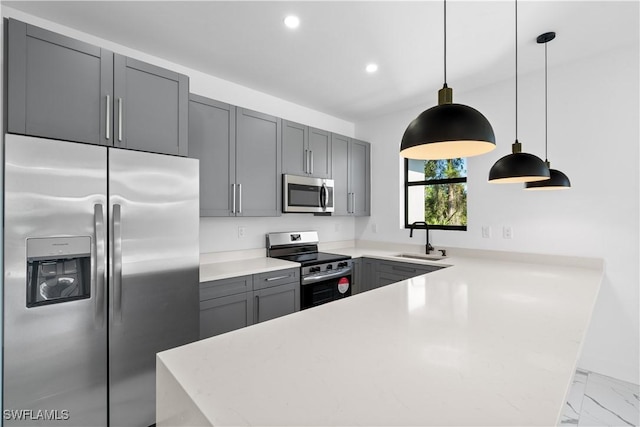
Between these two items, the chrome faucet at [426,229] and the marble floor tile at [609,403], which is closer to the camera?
the marble floor tile at [609,403]

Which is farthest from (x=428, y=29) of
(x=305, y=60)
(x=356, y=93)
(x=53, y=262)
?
(x=53, y=262)

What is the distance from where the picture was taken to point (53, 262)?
1.53 m

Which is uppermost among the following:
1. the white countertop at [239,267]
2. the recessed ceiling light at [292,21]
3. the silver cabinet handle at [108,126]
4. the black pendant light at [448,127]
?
the recessed ceiling light at [292,21]

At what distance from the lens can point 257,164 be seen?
285cm

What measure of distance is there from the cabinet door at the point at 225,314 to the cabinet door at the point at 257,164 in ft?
2.52

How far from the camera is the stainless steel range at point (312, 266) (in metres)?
2.86

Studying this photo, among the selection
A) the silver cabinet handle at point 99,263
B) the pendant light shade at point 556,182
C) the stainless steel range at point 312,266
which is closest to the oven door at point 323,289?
the stainless steel range at point 312,266

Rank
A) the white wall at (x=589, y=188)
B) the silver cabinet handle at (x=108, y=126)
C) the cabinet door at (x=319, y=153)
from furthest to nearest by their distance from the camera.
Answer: the cabinet door at (x=319, y=153) < the white wall at (x=589, y=188) < the silver cabinet handle at (x=108, y=126)

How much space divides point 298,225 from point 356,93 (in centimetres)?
161

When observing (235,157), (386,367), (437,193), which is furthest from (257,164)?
(386,367)

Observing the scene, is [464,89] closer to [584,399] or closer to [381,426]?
[584,399]

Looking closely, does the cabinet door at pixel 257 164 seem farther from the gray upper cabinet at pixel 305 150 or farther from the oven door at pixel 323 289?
the oven door at pixel 323 289

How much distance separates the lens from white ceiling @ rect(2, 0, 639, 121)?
192 cm
